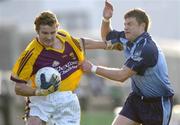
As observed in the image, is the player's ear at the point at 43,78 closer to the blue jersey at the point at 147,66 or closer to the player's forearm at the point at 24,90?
the player's forearm at the point at 24,90

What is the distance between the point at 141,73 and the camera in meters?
11.8

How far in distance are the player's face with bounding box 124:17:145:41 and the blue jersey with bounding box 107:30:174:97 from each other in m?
0.06

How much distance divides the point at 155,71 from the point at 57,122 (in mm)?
1434

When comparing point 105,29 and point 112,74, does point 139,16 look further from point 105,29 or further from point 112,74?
point 105,29

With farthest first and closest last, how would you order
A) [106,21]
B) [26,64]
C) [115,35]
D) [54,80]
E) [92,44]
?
[106,21] < [115,35] < [92,44] < [26,64] < [54,80]

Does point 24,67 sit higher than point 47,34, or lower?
lower

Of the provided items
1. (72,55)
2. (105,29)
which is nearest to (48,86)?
(72,55)

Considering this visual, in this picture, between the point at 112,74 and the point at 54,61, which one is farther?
the point at 54,61

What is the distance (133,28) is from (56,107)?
142cm

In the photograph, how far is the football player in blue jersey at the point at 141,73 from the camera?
38.4ft

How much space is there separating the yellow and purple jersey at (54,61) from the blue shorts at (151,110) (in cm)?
84

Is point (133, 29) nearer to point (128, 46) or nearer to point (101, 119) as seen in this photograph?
point (128, 46)

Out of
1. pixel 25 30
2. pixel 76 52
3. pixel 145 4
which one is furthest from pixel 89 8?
pixel 76 52

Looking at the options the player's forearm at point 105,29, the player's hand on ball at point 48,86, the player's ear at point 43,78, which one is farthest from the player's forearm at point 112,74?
the player's forearm at point 105,29
